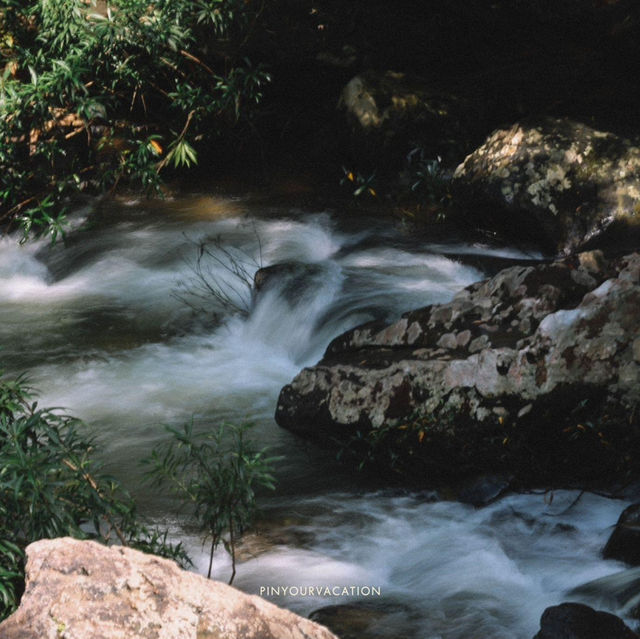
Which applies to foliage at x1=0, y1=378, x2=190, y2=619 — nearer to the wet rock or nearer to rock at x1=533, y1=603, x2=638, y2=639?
rock at x1=533, y1=603, x2=638, y2=639

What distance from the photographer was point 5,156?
808 cm

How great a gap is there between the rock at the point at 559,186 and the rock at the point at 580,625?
4.08 m

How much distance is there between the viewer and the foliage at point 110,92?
A: 26.3 ft

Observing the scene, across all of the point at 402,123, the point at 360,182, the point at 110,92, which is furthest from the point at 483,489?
the point at 110,92

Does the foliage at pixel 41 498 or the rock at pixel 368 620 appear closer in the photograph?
the foliage at pixel 41 498

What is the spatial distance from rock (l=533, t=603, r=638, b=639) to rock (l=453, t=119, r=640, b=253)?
4.08 meters

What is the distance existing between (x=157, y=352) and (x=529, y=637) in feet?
11.5

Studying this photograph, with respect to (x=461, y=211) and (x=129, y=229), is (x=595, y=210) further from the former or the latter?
(x=129, y=229)

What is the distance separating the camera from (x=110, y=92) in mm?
8945

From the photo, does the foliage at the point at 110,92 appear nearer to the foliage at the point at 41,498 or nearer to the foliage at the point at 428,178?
the foliage at the point at 428,178

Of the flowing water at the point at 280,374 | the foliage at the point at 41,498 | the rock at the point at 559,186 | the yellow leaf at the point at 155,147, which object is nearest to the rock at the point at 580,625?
the flowing water at the point at 280,374

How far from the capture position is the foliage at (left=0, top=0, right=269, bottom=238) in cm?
801

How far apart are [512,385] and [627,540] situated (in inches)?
37.8

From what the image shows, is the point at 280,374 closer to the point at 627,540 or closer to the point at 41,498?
the point at 627,540
